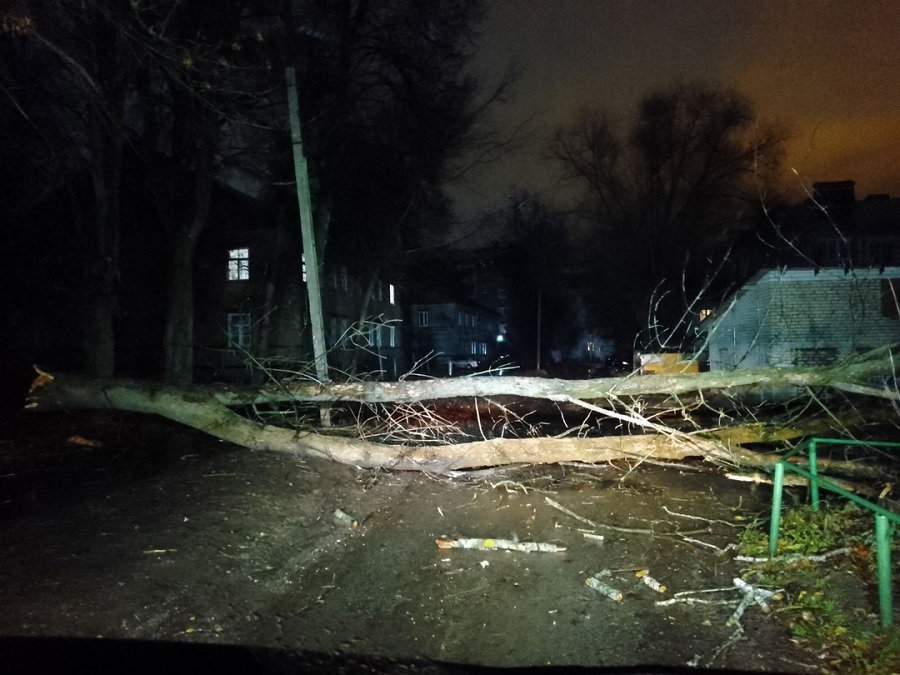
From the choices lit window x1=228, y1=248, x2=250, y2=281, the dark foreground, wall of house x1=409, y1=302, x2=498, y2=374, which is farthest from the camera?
wall of house x1=409, y1=302, x2=498, y2=374

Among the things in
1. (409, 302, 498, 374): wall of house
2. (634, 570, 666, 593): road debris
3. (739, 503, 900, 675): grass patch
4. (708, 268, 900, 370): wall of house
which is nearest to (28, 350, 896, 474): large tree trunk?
(739, 503, 900, 675): grass patch

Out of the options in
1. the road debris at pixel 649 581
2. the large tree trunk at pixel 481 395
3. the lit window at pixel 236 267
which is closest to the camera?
the road debris at pixel 649 581

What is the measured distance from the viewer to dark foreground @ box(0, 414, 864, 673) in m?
4.22

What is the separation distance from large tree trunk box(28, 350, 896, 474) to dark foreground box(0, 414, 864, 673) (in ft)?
1.12

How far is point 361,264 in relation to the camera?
74.3ft

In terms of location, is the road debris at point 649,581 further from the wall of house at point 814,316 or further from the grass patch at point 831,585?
the wall of house at point 814,316

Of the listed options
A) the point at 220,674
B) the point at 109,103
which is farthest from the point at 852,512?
the point at 109,103

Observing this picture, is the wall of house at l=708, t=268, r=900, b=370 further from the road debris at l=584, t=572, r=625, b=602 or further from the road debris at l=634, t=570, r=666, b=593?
the road debris at l=584, t=572, r=625, b=602

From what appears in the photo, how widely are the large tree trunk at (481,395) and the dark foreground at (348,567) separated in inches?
13.5

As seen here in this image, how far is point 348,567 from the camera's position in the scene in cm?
576

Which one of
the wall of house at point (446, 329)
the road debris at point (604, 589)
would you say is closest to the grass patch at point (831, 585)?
the road debris at point (604, 589)

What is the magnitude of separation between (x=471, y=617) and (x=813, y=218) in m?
24.5

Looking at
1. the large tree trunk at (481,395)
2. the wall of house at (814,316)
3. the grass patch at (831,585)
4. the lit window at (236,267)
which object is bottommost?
the grass patch at (831,585)

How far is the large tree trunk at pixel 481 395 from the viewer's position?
777cm
